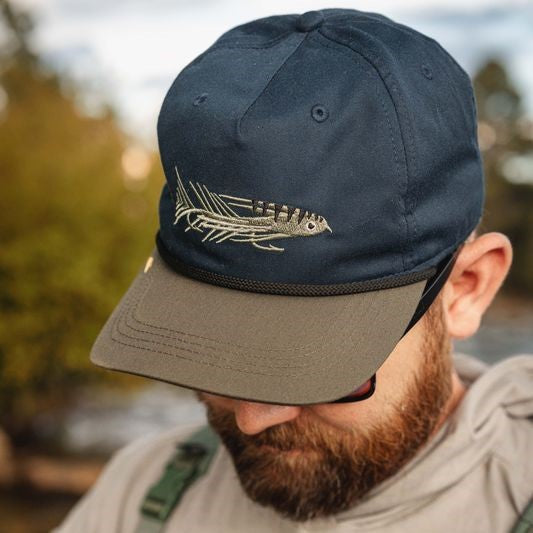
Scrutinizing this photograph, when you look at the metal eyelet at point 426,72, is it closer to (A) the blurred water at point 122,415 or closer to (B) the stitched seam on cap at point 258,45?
(B) the stitched seam on cap at point 258,45

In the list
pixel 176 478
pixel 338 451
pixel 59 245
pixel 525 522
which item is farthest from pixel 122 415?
pixel 525 522

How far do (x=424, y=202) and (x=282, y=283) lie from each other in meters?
0.29

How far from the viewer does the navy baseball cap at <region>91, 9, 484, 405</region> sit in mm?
1332

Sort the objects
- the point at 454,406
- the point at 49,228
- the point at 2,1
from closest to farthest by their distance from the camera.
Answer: the point at 454,406 → the point at 49,228 → the point at 2,1

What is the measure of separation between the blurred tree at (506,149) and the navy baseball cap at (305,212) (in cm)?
3381

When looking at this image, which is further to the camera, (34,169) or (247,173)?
(34,169)

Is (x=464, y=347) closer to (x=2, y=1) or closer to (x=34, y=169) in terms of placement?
(x=34, y=169)

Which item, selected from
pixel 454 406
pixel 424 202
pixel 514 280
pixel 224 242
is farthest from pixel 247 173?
pixel 514 280

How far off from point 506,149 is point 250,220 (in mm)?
37833

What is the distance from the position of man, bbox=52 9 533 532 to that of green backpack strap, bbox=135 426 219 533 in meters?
0.30

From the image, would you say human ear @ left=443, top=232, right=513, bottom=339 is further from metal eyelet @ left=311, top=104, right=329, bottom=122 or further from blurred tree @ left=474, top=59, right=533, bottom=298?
blurred tree @ left=474, top=59, right=533, bottom=298

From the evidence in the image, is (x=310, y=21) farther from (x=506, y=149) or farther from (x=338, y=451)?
(x=506, y=149)

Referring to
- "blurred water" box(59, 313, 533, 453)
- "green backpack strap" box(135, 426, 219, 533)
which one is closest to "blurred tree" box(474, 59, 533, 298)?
"blurred water" box(59, 313, 533, 453)

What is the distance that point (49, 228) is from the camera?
555 inches
